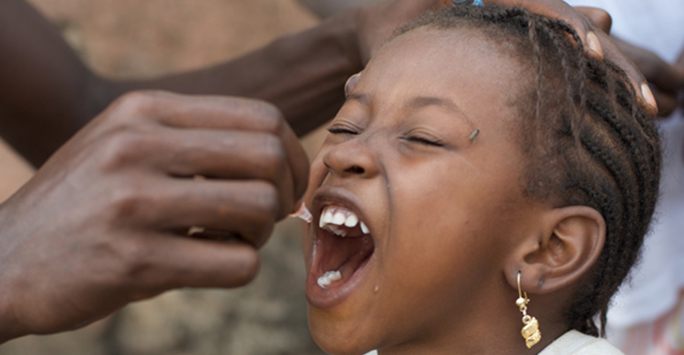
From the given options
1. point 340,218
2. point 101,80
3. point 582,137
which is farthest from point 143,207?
point 101,80

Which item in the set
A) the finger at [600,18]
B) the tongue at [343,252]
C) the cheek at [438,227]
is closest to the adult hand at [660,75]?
the finger at [600,18]

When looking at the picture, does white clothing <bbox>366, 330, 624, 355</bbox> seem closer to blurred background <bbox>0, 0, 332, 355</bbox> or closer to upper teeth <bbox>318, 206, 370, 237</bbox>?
upper teeth <bbox>318, 206, 370, 237</bbox>

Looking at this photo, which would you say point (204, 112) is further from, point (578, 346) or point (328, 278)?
point (578, 346)

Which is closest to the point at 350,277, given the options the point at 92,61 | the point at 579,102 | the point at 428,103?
the point at 428,103

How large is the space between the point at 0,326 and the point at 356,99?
0.96 meters

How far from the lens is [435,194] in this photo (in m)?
1.62

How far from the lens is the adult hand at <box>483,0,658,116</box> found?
5.84 feet

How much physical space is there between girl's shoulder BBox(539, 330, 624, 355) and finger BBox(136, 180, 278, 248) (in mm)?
911

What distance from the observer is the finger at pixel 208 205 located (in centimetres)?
116

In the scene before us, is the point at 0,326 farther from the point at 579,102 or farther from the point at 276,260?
the point at 276,260

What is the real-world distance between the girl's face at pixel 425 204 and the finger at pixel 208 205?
0.44 meters

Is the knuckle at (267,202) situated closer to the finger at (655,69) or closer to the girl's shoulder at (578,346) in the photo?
the girl's shoulder at (578,346)

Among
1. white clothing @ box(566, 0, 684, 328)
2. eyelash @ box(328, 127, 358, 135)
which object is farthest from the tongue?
white clothing @ box(566, 0, 684, 328)

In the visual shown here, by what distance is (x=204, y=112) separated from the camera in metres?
1.23
